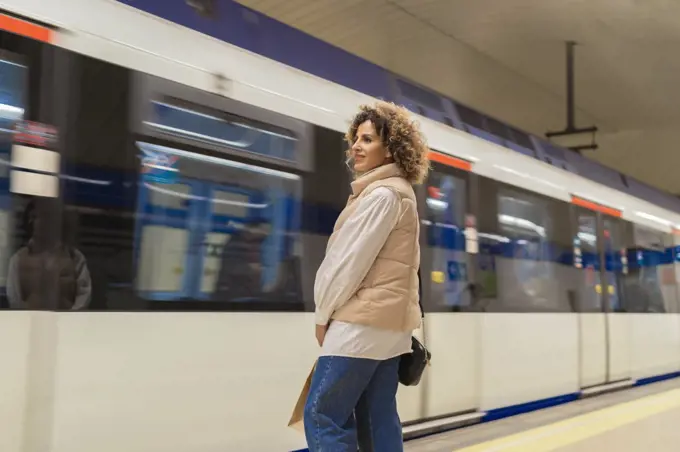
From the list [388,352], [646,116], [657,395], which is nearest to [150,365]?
[388,352]

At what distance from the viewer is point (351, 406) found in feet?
7.93

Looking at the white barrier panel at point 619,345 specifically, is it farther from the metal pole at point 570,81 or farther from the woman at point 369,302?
the woman at point 369,302

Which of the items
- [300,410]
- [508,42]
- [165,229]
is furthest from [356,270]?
[508,42]

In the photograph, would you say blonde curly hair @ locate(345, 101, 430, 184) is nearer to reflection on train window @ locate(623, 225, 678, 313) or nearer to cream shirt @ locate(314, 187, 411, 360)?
cream shirt @ locate(314, 187, 411, 360)

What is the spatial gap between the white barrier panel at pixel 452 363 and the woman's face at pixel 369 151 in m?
2.33

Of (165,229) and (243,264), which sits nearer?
(165,229)

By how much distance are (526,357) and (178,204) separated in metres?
3.66

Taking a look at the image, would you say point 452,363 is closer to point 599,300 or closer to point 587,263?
point 587,263

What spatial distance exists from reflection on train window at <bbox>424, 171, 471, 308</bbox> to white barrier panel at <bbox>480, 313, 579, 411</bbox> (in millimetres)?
426

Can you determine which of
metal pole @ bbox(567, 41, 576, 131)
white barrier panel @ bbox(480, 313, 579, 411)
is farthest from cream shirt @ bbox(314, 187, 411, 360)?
metal pole @ bbox(567, 41, 576, 131)

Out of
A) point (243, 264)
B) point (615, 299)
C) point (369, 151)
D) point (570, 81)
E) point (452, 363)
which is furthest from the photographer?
point (570, 81)

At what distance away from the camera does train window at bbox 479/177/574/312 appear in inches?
219

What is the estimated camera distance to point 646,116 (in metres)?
14.8

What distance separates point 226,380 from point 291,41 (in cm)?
180
